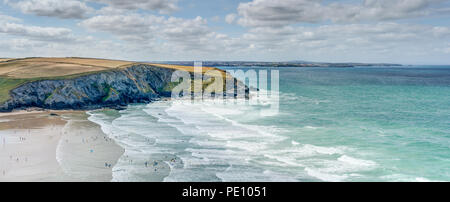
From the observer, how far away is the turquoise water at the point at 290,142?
1699 inches

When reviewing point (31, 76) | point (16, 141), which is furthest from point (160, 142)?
point (31, 76)

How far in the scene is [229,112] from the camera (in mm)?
92750

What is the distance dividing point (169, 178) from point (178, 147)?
14.2 m

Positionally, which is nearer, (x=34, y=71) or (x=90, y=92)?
(x=90, y=92)

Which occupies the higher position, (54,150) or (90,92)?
(90,92)

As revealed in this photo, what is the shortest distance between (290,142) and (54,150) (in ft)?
127

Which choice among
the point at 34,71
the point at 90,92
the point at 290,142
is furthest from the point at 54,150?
the point at 34,71

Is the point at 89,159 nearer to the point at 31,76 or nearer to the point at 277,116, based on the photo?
the point at 277,116

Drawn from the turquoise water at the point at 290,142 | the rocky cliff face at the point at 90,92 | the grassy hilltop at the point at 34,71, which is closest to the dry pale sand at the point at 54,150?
the turquoise water at the point at 290,142

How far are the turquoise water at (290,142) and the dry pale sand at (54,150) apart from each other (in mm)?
3014

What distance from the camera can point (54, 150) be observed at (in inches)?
2122

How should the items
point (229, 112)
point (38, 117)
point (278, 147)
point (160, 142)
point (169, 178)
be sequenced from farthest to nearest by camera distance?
1. point (229, 112)
2. point (38, 117)
3. point (160, 142)
4. point (278, 147)
5. point (169, 178)

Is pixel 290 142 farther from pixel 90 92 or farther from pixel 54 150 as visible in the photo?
pixel 90 92

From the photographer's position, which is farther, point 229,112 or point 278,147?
point 229,112
